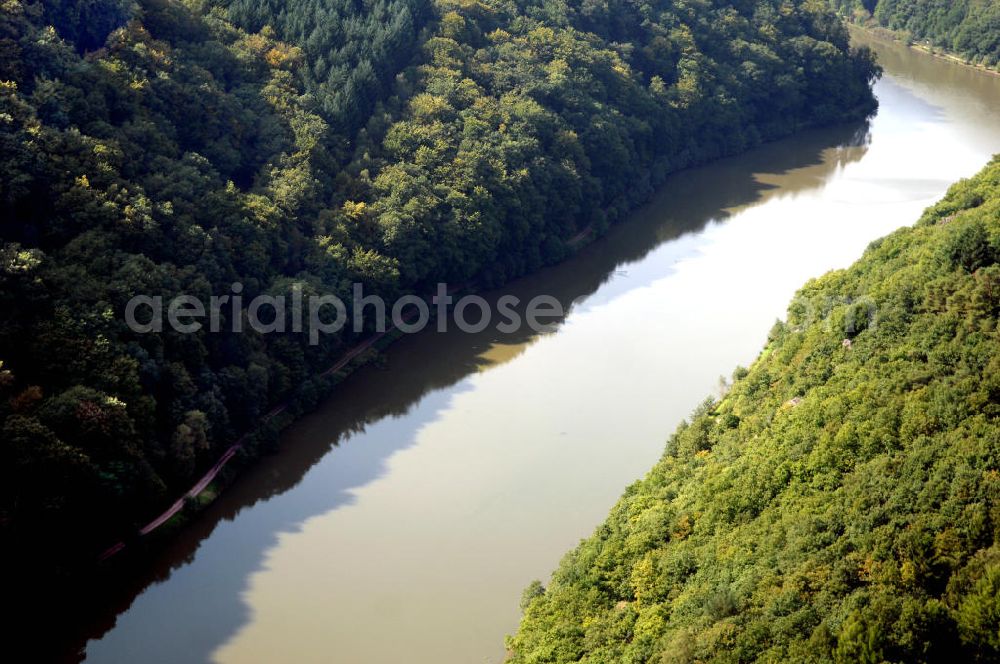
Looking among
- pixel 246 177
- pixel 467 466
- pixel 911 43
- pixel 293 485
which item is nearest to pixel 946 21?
pixel 911 43

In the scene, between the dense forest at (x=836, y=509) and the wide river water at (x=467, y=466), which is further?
the wide river water at (x=467, y=466)

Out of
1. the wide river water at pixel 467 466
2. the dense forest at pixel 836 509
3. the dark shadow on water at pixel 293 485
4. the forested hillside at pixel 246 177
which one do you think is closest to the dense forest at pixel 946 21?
the forested hillside at pixel 246 177

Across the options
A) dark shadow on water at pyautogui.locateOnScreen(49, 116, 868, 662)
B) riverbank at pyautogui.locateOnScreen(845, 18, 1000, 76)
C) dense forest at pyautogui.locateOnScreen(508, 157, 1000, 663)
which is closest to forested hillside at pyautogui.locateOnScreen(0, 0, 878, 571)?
dark shadow on water at pyautogui.locateOnScreen(49, 116, 868, 662)

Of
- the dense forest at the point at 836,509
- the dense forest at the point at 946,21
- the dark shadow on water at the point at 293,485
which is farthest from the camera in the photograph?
the dense forest at the point at 946,21

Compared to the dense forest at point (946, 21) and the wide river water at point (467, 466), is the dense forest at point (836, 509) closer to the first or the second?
the wide river water at point (467, 466)

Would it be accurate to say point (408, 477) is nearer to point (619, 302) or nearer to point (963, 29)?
point (619, 302)

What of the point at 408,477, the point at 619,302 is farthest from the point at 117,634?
the point at 619,302

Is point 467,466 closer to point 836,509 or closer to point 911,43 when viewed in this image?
point 836,509
